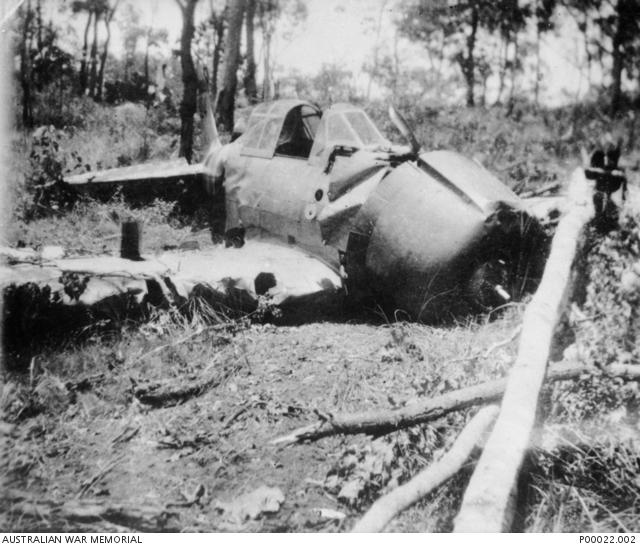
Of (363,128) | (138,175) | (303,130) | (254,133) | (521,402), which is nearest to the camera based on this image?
(521,402)

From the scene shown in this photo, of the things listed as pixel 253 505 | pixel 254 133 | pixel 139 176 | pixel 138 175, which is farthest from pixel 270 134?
pixel 253 505

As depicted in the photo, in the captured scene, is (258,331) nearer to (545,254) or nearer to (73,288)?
(73,288)

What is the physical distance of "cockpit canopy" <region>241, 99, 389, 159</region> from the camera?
4945 mm

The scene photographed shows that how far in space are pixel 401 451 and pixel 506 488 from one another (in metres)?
0.73

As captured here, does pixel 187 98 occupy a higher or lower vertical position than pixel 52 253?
higher

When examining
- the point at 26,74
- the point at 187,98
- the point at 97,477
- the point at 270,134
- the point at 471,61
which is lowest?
the point at 97,477

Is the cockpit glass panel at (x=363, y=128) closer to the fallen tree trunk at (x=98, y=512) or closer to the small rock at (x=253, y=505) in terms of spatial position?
the small rock at (x=253, y=505)

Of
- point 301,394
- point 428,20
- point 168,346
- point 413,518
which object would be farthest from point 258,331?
point 428,20

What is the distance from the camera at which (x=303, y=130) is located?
6.51m

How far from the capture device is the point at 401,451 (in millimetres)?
2428

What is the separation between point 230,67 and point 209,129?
3676 mm

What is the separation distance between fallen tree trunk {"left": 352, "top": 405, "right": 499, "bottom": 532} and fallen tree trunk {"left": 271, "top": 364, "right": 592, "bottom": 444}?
0.09 metres

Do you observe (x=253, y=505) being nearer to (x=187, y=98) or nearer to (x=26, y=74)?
(x=187, y=98)

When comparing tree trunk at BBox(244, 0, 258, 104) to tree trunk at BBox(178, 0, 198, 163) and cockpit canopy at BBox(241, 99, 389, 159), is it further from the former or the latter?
cockpit canopy at BBox(241, 99, 389, 159)
